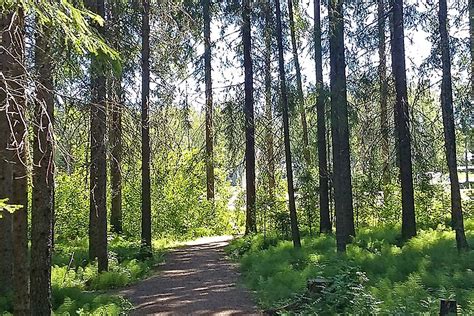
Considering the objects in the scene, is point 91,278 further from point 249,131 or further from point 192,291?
point 249,131

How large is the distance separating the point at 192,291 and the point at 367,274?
3.47m

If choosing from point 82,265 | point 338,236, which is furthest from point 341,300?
point 82,265

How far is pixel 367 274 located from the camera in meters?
8.34

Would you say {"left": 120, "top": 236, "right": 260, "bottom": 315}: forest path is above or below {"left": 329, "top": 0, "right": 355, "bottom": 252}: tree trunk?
below

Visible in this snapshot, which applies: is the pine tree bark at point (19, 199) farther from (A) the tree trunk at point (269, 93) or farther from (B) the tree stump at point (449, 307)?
(A) the tree trunk at point (269, 93)

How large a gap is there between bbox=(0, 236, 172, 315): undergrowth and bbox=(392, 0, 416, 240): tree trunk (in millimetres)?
6848

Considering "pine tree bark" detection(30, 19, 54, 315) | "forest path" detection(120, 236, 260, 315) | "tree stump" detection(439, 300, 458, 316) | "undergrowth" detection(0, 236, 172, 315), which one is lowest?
"forest path" detection(120, 236, 260, 315)

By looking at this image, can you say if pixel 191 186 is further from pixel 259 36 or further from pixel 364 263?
pixel 364 263

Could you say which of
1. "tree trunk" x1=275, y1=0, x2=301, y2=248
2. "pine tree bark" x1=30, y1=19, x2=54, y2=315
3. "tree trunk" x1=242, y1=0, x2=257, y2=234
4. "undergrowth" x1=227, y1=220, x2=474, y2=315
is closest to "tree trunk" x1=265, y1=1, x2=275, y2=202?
"tree trunk" x1=242, y1=0, x2=257, y2=234

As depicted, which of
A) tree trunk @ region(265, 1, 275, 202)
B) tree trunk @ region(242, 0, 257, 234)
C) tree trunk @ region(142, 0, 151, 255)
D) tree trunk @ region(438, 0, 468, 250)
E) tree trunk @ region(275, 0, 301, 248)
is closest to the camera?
tree trunk @ region(438, 0, 468, 250)

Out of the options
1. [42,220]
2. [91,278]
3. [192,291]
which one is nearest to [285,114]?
[192,291]

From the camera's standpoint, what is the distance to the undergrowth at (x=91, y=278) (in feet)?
23.5

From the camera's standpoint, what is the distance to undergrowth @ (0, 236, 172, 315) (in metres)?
7.17

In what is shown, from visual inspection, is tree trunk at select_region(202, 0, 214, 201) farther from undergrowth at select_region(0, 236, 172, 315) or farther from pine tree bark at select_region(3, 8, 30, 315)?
pine tree bark at select_region(3, 8, 30, 315)
